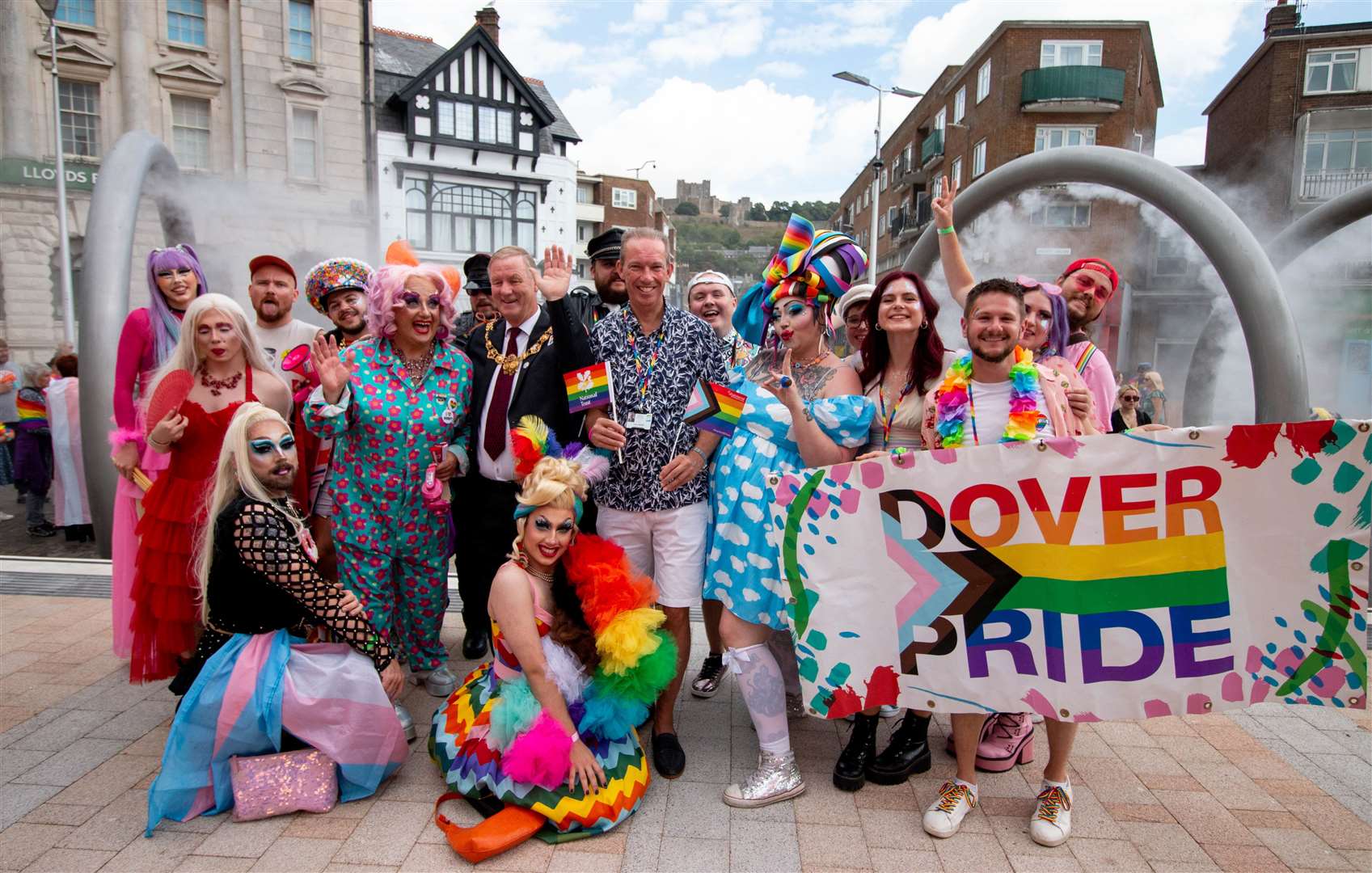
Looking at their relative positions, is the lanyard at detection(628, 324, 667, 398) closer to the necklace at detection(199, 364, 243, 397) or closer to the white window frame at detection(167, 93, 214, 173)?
the necklace at detection(199, 364, 243, 397)

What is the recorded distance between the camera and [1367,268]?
17.6 meters

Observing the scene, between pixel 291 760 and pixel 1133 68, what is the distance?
33.1 metres

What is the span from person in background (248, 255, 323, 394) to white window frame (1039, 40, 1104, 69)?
1160 inches

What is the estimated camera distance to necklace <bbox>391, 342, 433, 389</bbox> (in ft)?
11.3

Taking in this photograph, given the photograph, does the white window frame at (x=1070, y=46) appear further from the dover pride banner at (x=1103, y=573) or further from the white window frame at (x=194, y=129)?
the dover pride banner at (x=1103, y=573)

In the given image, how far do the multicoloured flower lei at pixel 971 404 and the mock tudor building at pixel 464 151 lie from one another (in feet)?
78.5

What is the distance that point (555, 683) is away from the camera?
2811mm

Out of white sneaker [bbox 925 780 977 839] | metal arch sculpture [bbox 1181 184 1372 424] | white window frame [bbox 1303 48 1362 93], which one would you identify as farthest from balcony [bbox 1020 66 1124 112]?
white sneaker [bbox 925 780 977 839]

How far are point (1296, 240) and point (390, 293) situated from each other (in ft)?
30.4

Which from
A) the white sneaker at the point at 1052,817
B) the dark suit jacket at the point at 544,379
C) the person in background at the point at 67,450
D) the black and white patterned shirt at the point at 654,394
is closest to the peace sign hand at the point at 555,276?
the dark suit jacket at the point at 544,379

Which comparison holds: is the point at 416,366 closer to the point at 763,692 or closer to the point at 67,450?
the point at 763,692

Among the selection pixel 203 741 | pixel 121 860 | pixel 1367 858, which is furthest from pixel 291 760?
pixel 1367 858

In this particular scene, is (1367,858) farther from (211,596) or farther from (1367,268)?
(1367,268)

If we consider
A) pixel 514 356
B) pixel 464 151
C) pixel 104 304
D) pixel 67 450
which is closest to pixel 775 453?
pixel 514 356
